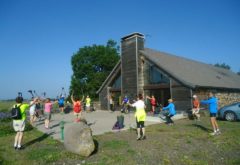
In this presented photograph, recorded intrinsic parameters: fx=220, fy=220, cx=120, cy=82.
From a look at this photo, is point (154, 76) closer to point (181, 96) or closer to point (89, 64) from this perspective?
point (181, 96)

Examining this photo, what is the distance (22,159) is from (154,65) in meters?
15.4

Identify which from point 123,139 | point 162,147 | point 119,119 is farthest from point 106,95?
point 162,147

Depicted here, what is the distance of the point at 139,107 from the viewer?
9.20 metres

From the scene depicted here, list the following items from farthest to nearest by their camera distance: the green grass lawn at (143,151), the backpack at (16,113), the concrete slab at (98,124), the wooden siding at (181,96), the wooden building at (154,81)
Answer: the wooden building at (154,81) < the wooden siding at (181,96) < the concrete slab at (98,124) < the backpack at (16,113) < the green grass lawn at (143,151)

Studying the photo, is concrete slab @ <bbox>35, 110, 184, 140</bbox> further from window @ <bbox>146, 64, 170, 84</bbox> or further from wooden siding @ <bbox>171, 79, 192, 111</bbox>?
window @ <bbox>146, 64, 170, 84</bbox>

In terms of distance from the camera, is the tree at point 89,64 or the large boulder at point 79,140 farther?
the tree at point 89,64

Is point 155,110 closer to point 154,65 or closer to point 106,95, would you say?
point 154,65

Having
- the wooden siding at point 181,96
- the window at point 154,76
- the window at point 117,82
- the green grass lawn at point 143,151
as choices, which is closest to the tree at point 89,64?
the window at point 117,82

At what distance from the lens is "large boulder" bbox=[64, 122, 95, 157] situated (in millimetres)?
7023

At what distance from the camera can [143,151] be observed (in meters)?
7.36

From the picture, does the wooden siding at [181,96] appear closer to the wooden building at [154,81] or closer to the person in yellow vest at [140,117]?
the wooden building at [154,81]

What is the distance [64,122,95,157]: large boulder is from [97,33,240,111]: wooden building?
11896mm

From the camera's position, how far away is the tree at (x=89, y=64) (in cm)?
4944

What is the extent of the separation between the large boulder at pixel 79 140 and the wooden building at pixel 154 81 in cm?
1190
